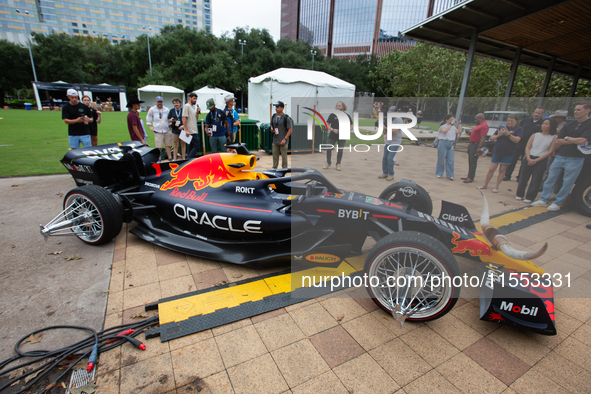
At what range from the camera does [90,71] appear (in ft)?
157

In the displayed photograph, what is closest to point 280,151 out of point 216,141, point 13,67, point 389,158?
point 216,141

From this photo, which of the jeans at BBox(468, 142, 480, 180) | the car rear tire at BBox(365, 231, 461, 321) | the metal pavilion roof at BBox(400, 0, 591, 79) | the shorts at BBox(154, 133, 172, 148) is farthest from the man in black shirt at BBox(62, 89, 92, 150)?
the metal pavilion roof at BBox(400, 0, 591, 79)

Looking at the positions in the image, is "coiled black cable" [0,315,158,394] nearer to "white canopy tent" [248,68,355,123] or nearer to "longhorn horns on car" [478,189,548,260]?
"longhorn horns on car" [478,189,548,260]

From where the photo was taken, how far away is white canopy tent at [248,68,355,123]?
1627 centimetres

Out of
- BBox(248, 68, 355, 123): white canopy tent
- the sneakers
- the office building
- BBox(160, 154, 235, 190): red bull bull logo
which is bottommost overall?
the sneakers

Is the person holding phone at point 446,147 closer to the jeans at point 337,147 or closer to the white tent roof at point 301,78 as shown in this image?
the jeans at point 337,147

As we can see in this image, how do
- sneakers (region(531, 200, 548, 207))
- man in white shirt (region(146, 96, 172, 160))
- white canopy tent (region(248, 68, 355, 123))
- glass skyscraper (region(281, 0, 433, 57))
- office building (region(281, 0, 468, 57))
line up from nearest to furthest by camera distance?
1. sneakers (region(531, 200, 548, 207))
2. man in white shirt (region(146, 96, 172, 160))
3. white canopy tent (region(248, 68, 355, 123))
4. office building (region(281, 0, 468, 57))
5. glass skyscraper (region(281, 0, 433, 57))

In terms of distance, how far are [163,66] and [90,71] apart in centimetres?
1537

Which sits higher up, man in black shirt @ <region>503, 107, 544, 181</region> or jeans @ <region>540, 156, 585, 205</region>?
man in black shirt @ <region>503, 107, 544, 181</region>

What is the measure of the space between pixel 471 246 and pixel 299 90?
15.4 meters

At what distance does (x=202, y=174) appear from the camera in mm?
3654

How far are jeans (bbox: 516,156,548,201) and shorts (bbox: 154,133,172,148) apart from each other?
885 centimetres

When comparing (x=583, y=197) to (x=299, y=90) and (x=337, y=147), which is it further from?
(x=299, y=90)

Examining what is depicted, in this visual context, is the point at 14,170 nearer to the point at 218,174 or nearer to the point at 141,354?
the point at 218,174
